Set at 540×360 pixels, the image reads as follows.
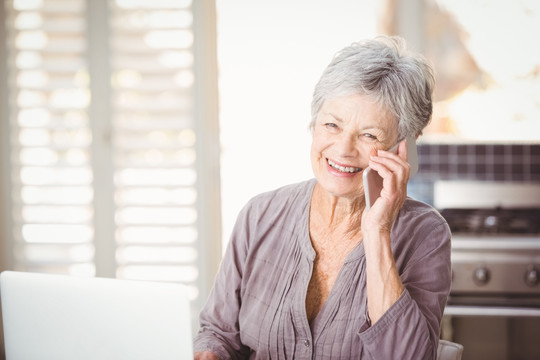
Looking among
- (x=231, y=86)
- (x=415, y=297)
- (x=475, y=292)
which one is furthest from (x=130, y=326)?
(x=231, y=86)

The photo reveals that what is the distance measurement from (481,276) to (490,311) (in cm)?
16

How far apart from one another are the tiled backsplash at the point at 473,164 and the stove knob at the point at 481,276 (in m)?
0.60

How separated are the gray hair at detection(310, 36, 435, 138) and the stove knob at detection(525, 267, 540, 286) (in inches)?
59.2

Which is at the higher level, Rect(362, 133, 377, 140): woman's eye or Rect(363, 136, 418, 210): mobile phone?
Rect(362, 133, 377, 140): woman's eye

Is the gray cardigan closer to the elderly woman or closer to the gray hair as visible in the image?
the elderly woman

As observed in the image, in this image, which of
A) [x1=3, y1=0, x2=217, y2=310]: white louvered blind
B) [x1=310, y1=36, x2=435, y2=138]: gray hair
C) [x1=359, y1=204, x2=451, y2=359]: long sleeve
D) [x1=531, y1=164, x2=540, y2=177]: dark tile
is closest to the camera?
[x1=359, y1=204, x2=451, y2=359]: long sleeve

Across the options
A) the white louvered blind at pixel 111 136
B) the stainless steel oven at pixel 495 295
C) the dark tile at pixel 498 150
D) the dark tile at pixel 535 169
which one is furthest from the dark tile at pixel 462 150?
the white louvered blind at pixel 111 136

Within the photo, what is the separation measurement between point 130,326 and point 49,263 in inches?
91.6

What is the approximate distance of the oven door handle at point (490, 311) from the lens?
2.64 metres

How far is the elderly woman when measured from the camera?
50.9 inches

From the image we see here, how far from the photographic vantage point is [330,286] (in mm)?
1450

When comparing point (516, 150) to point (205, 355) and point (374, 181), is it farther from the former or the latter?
point (205, 355)

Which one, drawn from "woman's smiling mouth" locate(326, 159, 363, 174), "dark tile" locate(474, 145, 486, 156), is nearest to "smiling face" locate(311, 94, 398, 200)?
"woman's smiling mouth" locate(326, 159, 363, 174)

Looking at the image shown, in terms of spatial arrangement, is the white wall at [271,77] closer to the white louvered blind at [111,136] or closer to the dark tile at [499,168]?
the white louvered blind at [111,136]
